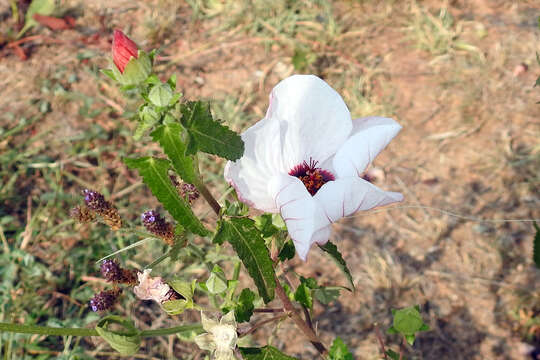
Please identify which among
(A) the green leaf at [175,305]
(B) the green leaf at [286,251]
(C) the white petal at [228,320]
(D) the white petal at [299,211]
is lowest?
(A) the green leaf at [175,305]

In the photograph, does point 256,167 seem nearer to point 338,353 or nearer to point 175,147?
point 175,147

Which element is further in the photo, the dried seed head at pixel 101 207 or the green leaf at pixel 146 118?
the dried seed head at pixel 101 207

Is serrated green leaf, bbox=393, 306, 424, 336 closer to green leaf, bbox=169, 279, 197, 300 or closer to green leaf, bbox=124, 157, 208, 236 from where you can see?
green leaf, bbox=169, 279, 197, 300

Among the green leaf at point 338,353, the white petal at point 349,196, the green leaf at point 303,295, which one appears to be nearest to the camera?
the white petal at point 349,196

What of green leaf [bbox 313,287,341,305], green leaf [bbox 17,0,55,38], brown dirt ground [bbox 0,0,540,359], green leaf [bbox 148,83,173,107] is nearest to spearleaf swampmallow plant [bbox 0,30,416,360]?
green leaf [bbox 148,83,173,107]

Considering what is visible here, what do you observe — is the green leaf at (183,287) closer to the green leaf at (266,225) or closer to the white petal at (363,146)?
the green leaf at (266,225)

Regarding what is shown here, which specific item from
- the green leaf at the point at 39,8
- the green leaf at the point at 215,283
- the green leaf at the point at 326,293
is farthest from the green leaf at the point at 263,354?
the green leaf at the point at 39,8
